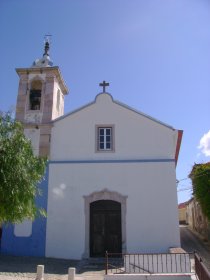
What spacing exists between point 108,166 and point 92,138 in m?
1.57

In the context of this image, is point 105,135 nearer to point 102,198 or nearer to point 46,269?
point 102,198

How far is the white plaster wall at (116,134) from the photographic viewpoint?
15.1 metres

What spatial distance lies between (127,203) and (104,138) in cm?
322

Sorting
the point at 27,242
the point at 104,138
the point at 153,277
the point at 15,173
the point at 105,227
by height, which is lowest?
the point at 153,277

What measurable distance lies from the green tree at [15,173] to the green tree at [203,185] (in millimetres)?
11416

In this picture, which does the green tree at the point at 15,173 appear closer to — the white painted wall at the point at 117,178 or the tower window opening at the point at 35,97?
the white painted wall at the point at 117,178

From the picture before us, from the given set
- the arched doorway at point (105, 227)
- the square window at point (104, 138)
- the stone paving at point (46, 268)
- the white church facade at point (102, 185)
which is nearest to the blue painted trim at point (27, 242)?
the white church facade at point (102, 185)

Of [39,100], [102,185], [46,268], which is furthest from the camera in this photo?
[39,100]

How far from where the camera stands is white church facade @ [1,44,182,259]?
14.1 m

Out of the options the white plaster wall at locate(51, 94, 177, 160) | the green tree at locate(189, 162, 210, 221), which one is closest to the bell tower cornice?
the white plaster wall at locate(51, 94, 177, 160)

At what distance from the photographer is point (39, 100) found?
16922 millimetres

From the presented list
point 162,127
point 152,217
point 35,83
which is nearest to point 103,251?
point 152,217

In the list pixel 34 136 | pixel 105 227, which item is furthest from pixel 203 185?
pixel 34 136

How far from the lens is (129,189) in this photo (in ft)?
47.7
